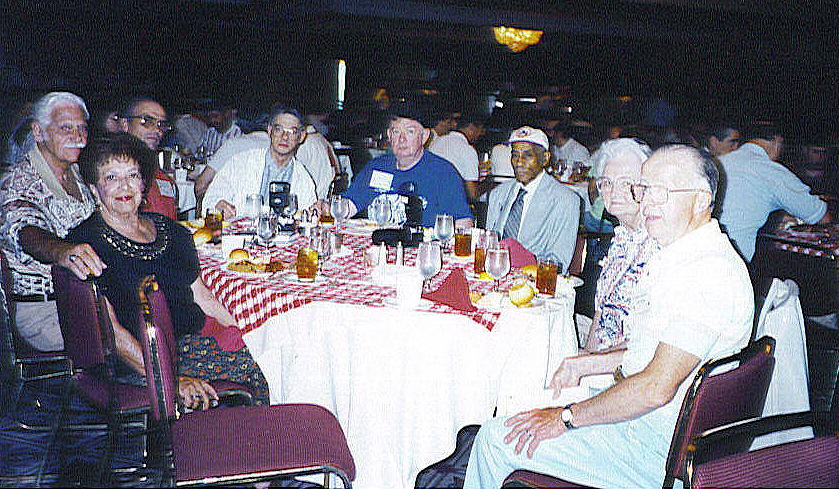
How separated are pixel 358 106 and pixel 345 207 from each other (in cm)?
918

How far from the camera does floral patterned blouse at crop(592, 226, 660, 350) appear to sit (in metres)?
2.30

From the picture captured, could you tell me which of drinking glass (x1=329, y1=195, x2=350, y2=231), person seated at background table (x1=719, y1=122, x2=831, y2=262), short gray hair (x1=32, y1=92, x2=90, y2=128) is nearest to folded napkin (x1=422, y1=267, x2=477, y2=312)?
drinking glass (x1=329, y1=195, x2=350, y2=231)

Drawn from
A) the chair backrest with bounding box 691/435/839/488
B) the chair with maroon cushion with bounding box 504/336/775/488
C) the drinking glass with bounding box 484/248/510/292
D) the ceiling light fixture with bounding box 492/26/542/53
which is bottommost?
the chair backrest with bounding box 691/435/839/488

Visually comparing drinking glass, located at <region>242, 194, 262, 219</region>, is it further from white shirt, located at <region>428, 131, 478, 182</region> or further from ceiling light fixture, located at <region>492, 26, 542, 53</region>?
ceiling light fixture, located at <region>492, 26, 542, 53</region>

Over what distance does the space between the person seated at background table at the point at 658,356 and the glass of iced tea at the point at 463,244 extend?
1.11 metres

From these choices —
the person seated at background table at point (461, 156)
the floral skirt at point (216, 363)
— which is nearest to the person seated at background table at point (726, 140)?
the person seated at background table at point (461, 156)

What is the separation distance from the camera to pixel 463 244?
293 cm

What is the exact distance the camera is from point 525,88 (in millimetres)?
12531

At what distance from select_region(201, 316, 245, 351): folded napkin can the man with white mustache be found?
1.94 feet

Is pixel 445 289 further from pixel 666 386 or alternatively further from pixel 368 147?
pixel 368 147

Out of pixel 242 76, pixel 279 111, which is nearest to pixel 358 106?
pixel 242 76

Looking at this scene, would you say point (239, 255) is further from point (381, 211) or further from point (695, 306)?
point (695, 306)

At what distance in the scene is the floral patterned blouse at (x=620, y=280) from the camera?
230 cm

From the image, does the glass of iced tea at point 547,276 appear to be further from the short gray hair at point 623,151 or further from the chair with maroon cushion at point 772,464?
the chair with maroon cushion at point 772,464
